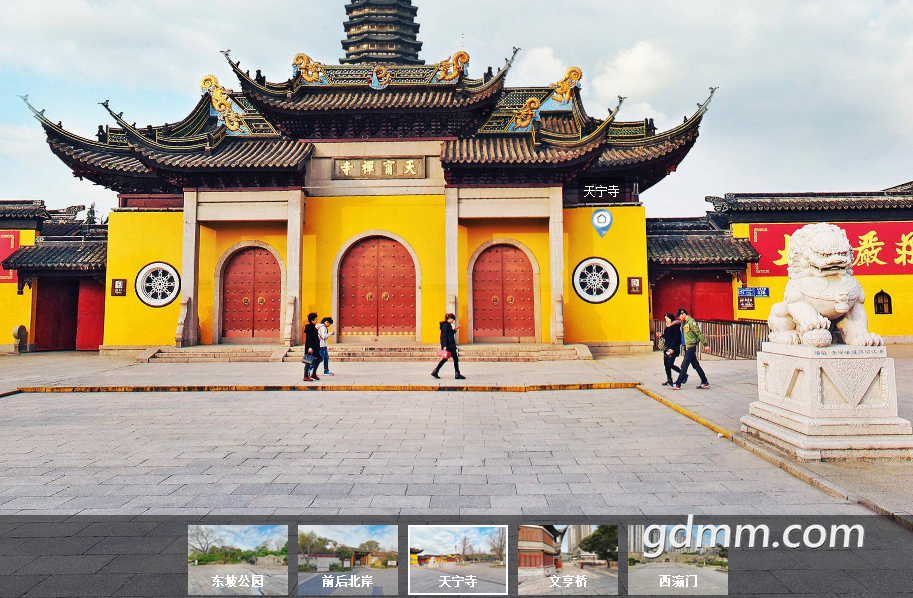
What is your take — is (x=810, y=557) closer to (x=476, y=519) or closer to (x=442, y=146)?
(x=476, y=519)

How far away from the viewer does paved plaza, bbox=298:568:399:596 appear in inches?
75.6

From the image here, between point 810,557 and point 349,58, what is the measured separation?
28168 mm

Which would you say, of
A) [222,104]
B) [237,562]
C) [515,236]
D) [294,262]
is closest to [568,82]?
[515,236]

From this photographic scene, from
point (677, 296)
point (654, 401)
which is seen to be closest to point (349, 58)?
point (677, 296)

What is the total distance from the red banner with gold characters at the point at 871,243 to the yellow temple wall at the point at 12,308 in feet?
79.9

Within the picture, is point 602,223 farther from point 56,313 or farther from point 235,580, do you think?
point 56,313

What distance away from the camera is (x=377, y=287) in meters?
14.3

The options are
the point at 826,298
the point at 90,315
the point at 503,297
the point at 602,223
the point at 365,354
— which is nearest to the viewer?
the point at 826,298

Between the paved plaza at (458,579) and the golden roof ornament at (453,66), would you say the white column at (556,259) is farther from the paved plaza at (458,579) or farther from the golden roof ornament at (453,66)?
the paved plaza at (458,579)

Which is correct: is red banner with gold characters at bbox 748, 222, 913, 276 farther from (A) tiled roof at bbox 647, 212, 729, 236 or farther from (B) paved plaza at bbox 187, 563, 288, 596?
(B) paved plaza at bbox 187, 563, 288, 596

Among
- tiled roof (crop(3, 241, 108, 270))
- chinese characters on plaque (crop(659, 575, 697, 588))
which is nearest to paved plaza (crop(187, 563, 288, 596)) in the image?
chinese characters on plaque (crop(659, 575, 697, 588))

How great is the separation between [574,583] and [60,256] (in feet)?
62.3

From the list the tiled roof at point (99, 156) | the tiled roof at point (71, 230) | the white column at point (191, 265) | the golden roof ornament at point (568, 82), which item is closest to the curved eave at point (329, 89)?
the golden roof ornament at point (568, 82)

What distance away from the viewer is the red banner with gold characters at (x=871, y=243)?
15.8 meters
